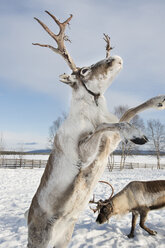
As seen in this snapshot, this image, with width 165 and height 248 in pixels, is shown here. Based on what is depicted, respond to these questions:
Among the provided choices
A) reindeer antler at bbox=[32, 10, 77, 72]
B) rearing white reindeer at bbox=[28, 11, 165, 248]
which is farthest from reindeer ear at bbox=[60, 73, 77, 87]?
reindeer antler at bbox=[32, 10, 77, 72]

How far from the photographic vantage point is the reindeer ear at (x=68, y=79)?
8.29 feet

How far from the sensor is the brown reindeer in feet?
Answer: 18.4

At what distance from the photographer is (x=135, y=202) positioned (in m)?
5.82

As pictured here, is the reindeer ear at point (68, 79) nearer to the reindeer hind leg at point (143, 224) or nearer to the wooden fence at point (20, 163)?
the reindeer hind leg at point (143, 224)

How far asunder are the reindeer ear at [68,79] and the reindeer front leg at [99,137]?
741mm

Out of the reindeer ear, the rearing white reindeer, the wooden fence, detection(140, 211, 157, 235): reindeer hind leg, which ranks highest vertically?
the reindeer ear

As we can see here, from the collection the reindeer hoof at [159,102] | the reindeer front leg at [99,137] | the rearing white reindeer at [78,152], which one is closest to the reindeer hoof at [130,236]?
the rearing white reindeer at [78,152]

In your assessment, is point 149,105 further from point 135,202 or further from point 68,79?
point 135,202

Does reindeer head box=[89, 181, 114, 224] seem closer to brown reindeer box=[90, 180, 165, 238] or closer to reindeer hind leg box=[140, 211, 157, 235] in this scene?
brown reindeer box=[90, 180, 165, 238]

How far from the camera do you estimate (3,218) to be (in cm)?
677

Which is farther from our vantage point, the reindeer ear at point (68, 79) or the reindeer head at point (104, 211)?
the reindeer head at point (104, 211)

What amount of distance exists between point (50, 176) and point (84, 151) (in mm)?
689

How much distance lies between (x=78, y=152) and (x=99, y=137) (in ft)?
1.21

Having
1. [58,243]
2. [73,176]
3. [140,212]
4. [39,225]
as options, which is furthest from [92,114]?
[140,212]
